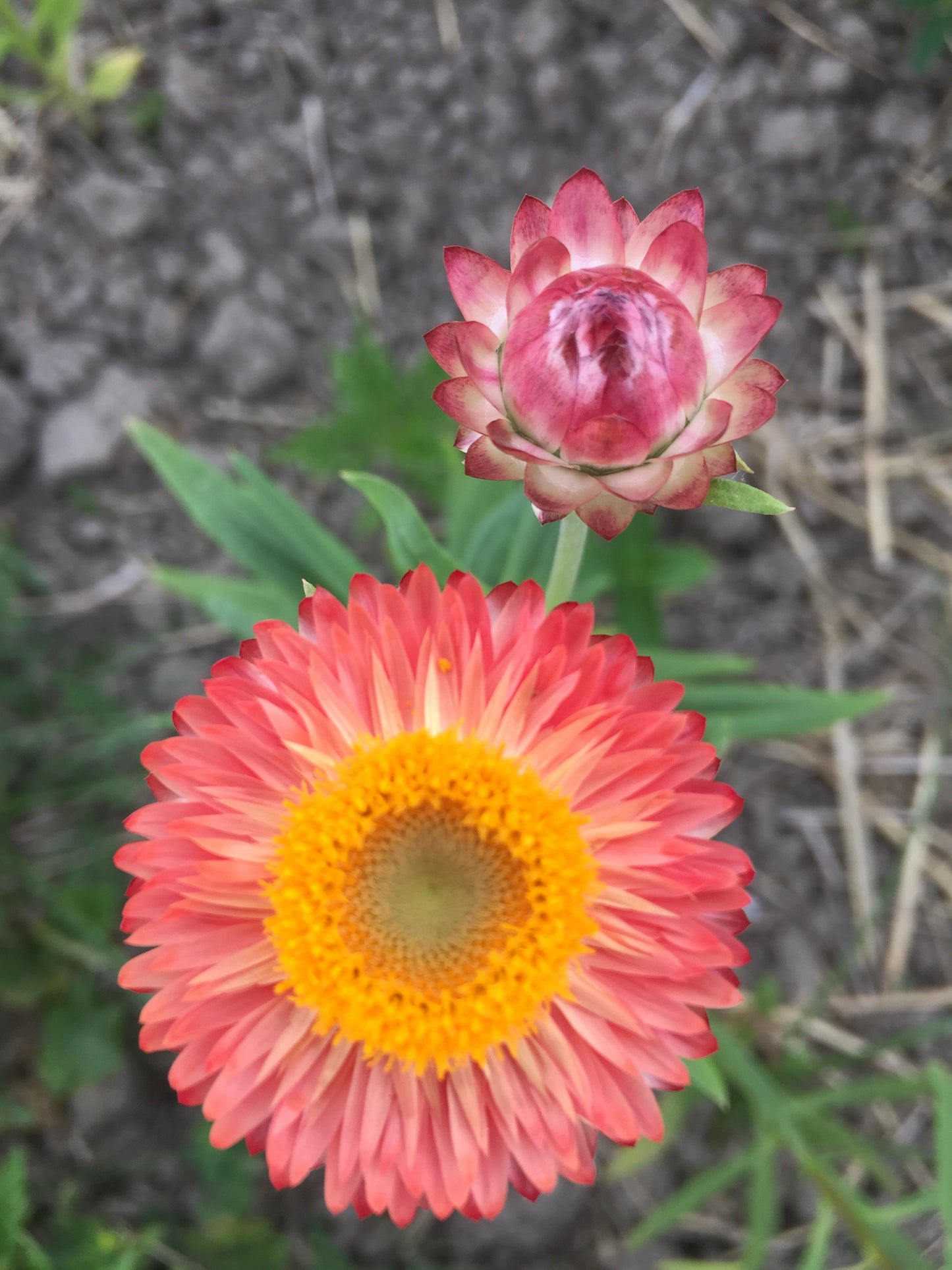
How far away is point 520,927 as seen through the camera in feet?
5.91

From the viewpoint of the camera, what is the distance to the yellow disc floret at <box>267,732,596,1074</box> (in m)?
1.74

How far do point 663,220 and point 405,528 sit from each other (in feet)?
2.60

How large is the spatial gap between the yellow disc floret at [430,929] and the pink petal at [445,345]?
0.63 m

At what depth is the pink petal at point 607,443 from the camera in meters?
1.30

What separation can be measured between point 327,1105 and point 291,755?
23.8 inches

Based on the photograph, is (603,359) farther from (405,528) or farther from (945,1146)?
(945,1146)

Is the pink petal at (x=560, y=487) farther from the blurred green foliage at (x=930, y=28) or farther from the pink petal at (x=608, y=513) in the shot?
the blurred green foliage at (x=930, y=28)

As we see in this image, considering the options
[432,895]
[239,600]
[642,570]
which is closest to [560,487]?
[432,895]

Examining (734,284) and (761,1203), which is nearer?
(734,284)

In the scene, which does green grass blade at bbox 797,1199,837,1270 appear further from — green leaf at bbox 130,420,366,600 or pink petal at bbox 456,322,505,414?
pink petal at bbox 456,322,505,414

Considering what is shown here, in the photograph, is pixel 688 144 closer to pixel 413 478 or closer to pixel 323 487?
pixel 413 478

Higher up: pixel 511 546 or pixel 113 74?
pixel 113 74

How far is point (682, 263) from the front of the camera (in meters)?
1.38

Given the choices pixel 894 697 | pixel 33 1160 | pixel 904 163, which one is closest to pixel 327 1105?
pixel 33 1160
